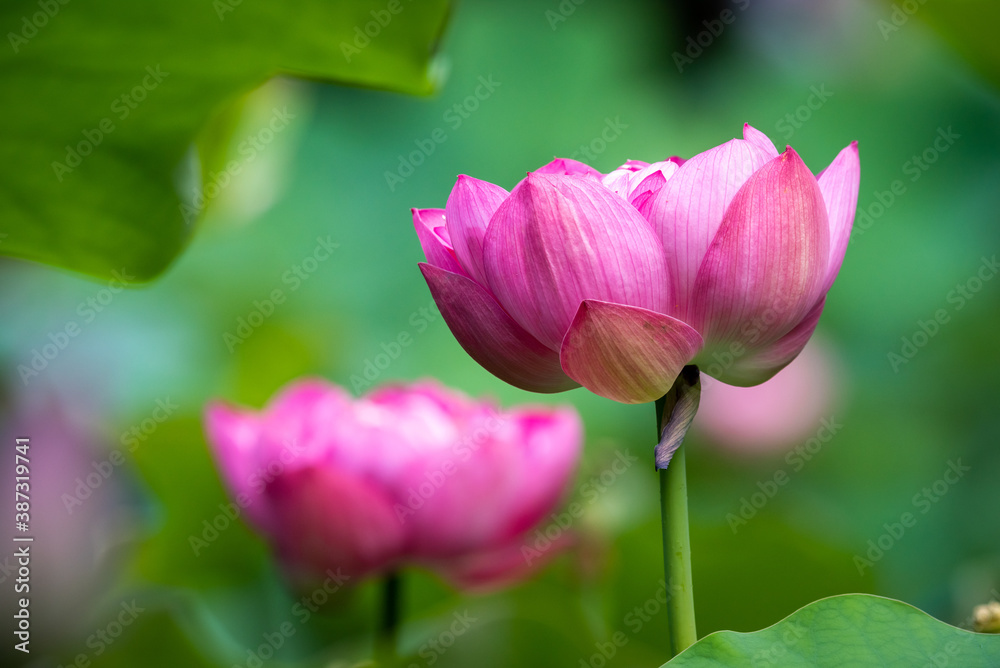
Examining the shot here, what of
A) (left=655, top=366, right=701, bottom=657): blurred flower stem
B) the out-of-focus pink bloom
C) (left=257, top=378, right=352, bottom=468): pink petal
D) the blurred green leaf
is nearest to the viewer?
(left=655, top=366, right=701, bottom=657): blurred flower stem

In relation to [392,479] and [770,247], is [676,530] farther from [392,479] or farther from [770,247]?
[392,479]

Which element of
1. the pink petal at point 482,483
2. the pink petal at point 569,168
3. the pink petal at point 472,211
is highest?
the pink petal at point 569,168

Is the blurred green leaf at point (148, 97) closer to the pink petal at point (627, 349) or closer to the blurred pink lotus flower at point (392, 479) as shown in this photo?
the blurred pink lotus flower at point (392, 479)

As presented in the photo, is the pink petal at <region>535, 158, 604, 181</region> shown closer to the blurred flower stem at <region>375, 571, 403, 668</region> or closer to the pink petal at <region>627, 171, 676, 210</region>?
the pink petal at <region>627, 171, 676, 210</region>

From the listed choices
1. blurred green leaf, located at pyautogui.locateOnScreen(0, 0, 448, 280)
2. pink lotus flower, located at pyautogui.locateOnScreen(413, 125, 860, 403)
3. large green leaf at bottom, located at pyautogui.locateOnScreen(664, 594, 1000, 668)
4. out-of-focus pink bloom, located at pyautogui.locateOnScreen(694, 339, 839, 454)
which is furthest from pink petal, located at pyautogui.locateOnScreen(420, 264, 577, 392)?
out-of-focus pink bloom, located at pyautogui.locateOnScreen(694, 339, 839, 454)

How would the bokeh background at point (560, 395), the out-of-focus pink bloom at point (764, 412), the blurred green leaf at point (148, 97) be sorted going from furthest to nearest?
the out-of-focus pink bloom at point (764, 412)
the bokeh background at point (560, 395)
the blurred green leaf at point (148, 97)

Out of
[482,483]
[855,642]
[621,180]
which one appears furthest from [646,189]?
[482,483]

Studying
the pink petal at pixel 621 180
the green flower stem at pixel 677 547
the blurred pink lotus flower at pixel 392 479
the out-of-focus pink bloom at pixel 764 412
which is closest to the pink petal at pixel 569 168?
the pink petal at pixel 621 180
